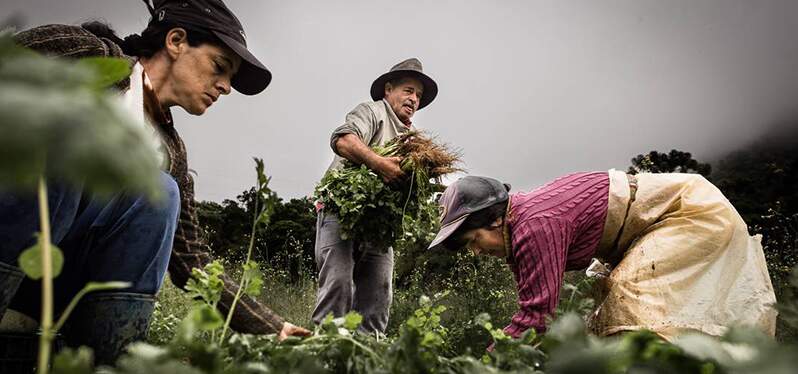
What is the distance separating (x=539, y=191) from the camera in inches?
98.5

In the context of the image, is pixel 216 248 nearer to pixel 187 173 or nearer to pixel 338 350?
pixel 187 173

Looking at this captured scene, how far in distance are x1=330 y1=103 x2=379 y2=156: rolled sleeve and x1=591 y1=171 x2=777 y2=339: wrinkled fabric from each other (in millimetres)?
1529

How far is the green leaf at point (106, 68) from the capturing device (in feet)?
1.20

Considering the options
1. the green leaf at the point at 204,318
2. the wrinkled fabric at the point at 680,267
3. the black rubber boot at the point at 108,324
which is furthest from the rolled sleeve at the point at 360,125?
the green leaf at the point at 204,318

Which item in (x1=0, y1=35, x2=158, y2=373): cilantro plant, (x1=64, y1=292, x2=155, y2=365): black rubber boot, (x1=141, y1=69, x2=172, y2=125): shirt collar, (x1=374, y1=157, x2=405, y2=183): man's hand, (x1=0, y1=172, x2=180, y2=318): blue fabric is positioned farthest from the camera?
(x1=374, y1=157, x2=405, y2=183): man's hand

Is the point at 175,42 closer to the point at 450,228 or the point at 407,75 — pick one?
the point at 450,228

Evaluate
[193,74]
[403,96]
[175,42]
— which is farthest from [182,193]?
[403,96]

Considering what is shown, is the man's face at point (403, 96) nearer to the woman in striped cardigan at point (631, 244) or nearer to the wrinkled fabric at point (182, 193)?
the woman in striped cardigan at point (631, 244)

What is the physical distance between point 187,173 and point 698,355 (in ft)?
6.73

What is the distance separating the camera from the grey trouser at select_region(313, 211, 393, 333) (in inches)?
134

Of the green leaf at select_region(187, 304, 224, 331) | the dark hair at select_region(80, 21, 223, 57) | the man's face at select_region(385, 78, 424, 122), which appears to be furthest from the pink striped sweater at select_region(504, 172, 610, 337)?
the green leaf at select_region(187, 304, 224, 331)

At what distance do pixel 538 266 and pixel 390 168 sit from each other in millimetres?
1266

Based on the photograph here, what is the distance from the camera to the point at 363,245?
356cm

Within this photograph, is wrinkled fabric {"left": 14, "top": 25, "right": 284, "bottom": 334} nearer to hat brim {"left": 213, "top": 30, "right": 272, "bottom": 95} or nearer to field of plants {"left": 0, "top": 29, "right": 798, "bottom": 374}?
hat brim {"left": 213, "top": 30, "right": 272, "bottom": 95}
